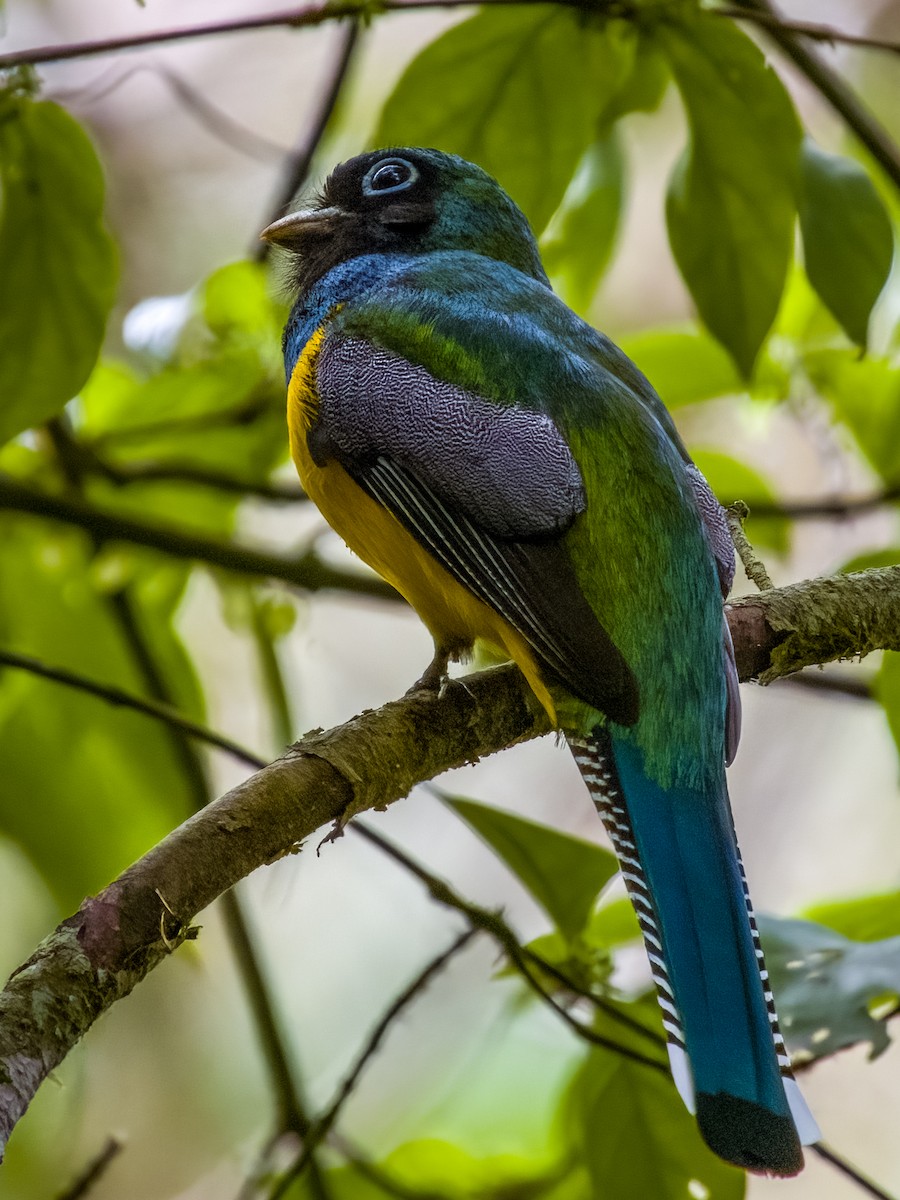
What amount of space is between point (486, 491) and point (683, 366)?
4.23 feet

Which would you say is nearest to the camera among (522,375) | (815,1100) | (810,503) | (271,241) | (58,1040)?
(58,1040)

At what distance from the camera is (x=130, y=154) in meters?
6.43

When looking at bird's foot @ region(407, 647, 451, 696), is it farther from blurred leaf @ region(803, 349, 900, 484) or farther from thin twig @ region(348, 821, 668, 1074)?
blurred leaf @ region(803, 349, 900, 484)

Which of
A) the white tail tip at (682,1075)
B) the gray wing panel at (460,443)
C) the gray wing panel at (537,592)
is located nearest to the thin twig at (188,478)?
the gray wing panel at (460,443)

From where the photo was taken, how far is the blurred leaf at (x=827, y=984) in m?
2.28

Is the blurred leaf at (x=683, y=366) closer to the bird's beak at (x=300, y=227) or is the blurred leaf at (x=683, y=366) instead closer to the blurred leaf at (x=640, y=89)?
the blurred leaf at (x=640, y=89)

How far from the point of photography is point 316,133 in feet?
11.9

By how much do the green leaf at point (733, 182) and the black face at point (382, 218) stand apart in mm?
864

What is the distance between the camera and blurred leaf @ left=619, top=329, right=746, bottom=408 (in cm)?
363

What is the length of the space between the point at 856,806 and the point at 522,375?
4.35 metres

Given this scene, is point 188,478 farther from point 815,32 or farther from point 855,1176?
point 855,1176

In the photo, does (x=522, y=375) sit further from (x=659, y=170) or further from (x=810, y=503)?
(x=659, y=170)

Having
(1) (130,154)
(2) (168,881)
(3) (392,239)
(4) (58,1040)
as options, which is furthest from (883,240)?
(1) (130,154)

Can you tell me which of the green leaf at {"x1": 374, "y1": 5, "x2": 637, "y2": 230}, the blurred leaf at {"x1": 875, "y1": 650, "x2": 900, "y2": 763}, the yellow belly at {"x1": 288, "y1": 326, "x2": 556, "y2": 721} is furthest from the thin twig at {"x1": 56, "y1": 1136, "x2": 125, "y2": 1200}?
the green leaf at {"x1": 374, "y1": 5, "x2": 637, "y2": 230}
